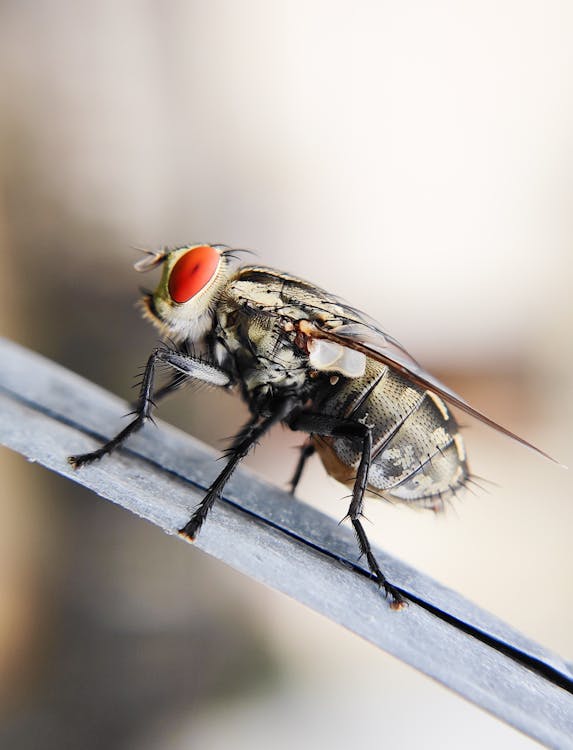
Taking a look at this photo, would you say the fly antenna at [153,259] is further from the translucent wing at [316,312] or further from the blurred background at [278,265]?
the blurred background at [278,265]

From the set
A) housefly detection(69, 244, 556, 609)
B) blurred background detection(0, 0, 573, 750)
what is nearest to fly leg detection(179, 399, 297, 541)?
housefly detection(69, 244, 556, 609)

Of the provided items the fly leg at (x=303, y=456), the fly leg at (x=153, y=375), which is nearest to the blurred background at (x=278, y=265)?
the fly leg at (x=303, y=456)

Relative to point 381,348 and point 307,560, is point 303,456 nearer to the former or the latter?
point 381,348

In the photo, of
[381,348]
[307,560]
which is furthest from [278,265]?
[307,560]

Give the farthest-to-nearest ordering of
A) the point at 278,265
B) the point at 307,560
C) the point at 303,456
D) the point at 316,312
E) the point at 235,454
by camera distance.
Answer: the point at 278,265 < the point at 303,456 < the point at 316,312 < the point at 235,454 < the point at 307,560

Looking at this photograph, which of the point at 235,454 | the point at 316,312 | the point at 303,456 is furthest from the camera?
the point at 303,456

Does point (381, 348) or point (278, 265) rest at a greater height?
point (381, 348)
